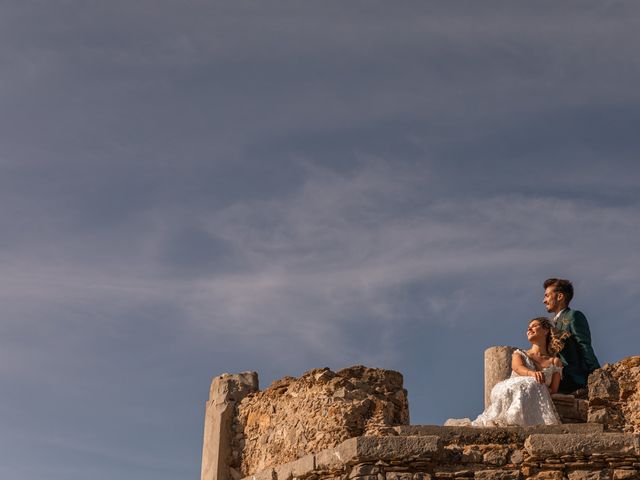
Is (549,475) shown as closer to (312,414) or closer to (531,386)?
(531,386)

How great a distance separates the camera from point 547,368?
1257 cm

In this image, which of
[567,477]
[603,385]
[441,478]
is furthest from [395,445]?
[603,385]

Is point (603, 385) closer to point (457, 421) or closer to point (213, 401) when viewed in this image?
point (457, 421)

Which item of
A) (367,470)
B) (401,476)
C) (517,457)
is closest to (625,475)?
(517,457)

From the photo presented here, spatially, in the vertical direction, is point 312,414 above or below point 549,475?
above

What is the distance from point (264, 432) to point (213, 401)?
3.15ft

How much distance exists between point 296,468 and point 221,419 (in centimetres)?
160

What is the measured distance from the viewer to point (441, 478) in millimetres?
11172

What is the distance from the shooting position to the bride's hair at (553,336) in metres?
12.8

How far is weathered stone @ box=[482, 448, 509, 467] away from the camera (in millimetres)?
11273

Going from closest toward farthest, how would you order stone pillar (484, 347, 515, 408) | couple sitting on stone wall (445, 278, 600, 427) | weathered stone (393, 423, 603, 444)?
weathered stone (393, 423, 603, 444)
couple sitting on stone wall (445, 278, 600, 427)
stone pillar (484, 347, 515, 408)

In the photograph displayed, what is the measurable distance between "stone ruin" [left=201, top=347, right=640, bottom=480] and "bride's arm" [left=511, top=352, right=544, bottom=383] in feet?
0.96

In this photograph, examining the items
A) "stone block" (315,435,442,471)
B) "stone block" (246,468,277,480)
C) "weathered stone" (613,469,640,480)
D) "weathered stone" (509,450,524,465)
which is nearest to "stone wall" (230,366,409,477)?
"stone block" (246,468,277,480)

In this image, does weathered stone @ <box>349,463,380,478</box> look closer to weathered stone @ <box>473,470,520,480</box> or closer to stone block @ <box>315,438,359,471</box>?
stone block @ <box>315,438,359,471</box>
